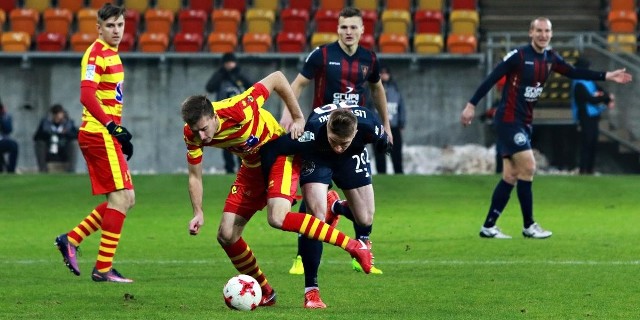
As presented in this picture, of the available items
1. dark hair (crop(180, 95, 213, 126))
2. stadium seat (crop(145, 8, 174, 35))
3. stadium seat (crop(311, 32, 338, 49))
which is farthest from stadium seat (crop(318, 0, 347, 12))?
dark hair (crop(180, 95, 213, 126))

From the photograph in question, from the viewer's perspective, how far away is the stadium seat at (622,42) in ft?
83.1

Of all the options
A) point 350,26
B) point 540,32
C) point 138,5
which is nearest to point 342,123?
point 350,26

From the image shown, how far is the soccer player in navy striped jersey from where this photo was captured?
1322 cm

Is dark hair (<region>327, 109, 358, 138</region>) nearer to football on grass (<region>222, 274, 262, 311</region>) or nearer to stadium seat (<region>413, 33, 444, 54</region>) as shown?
football on grass (<region>222, 274, 262, 311</region>)

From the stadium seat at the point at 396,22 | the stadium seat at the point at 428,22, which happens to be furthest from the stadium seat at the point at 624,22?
the stadium seat at the point at 396,22

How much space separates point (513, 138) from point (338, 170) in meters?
4.28

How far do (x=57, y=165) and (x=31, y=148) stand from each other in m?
1.86

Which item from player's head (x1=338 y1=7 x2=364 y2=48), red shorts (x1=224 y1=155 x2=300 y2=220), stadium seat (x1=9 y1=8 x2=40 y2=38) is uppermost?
player's head (x1=338 y1=7 x2=364 y2=48)

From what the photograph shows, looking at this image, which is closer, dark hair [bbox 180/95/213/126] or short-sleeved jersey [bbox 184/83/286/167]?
dark hair [bbox 180/95/213/126]

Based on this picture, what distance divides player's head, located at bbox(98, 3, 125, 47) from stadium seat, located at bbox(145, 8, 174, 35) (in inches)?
670

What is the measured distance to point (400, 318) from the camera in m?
7.98

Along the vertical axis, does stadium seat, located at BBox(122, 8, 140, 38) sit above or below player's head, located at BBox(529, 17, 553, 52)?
Result: below

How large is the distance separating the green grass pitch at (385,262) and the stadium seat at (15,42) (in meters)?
7.04

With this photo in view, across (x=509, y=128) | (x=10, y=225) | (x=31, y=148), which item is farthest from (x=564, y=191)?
(x=31, y=148)
